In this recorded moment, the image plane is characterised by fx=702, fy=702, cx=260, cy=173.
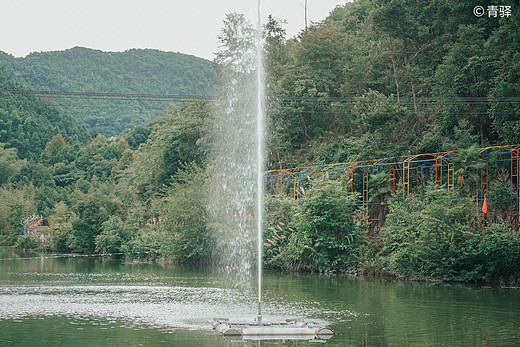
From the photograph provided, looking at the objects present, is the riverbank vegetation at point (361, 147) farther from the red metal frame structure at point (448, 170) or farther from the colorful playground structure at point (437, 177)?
the red metal frame structure at point (448, 170)

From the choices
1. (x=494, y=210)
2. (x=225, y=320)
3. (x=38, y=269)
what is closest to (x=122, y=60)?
(x=38, y=269)

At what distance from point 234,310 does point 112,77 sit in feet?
405

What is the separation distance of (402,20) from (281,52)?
15675 millimetres

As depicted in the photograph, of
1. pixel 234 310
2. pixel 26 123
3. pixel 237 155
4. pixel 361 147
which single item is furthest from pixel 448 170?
pixel 26 123

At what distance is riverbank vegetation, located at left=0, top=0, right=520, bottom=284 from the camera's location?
28.8 meters

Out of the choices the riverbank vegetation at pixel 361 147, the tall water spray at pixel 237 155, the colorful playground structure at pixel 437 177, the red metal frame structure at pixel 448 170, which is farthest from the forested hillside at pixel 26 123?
the red metal frame structure at pixel 448 170

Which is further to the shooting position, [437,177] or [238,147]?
[238,147]

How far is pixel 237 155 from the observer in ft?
165

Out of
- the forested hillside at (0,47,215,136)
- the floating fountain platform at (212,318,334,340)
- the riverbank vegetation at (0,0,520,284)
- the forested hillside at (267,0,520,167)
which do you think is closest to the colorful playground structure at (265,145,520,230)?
the riverbank vegetation at (0,0,520,284)

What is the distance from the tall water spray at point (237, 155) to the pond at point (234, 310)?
6055 mm

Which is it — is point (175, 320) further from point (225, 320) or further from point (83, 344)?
point (83, 344)

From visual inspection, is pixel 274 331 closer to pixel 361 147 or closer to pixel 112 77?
pixel 361 147

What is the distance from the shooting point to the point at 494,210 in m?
29.0

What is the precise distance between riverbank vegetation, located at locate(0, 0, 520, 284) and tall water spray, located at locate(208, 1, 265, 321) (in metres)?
1.09
